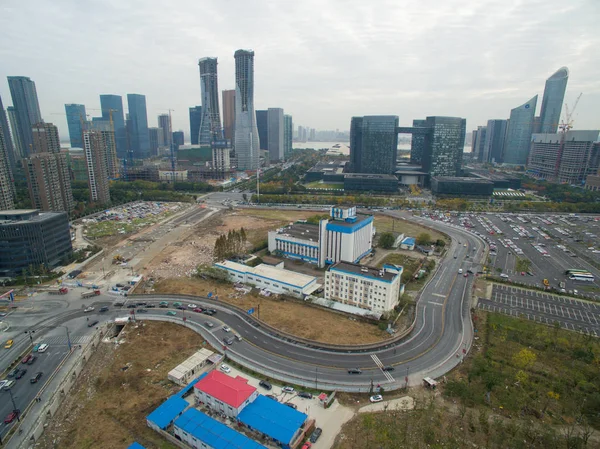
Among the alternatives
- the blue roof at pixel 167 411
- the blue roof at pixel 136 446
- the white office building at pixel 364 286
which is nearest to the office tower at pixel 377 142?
the white office building at pixel 364 286

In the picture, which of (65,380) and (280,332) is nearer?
(65,380)

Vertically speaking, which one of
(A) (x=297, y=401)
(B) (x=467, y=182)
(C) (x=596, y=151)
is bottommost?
(A) (x=297, y=401)

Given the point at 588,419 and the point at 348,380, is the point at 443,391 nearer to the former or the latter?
the point at 348,380

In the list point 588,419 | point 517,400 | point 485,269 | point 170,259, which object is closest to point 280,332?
point 517,400

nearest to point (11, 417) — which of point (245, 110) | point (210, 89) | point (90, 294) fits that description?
point (90, 294)

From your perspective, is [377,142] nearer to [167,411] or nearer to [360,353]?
[360,353]

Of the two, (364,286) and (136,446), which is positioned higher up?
(364,286)
